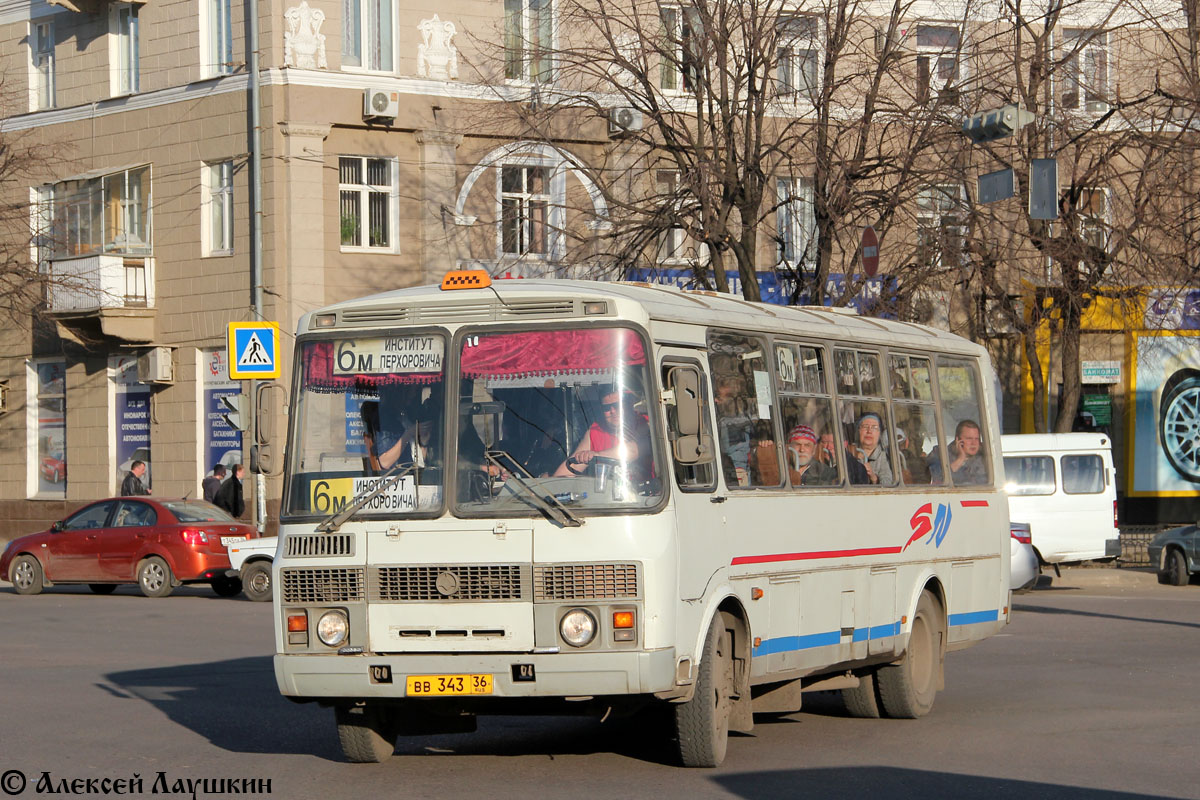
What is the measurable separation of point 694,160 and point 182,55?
1152 cm

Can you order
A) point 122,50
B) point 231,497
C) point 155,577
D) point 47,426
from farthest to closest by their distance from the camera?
point 47,426, point 122,50, point 231,497, point 155,577

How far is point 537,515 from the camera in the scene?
9.16 meters

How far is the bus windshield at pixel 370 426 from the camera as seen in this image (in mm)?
9453

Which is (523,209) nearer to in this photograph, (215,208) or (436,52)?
(436,52)

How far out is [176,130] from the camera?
114 feet

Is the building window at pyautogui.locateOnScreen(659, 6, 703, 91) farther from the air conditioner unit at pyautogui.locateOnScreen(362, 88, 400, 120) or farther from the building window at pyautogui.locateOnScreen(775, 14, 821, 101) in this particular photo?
the air conditioner unit at pyautogui.locateOnScreen(362, 88, 400, 120)

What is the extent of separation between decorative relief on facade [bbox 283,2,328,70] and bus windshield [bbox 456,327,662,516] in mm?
24819

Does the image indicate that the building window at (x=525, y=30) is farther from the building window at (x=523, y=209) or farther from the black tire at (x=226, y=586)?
the black tire at (x=226, y=586)

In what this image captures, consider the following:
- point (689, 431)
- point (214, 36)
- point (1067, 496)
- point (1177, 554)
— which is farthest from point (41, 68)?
point (689, 431)

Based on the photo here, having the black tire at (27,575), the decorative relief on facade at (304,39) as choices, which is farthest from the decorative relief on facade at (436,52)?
the black tire at (27,575)

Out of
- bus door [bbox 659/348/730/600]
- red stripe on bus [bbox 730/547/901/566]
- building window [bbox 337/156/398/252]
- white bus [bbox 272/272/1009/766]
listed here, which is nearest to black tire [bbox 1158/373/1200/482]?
building window [bbox 337/156/398/252]

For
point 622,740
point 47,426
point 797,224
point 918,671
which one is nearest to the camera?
point 622,740

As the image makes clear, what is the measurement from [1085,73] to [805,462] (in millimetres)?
20471

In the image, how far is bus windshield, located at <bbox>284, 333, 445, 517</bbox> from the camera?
31.0 ft
